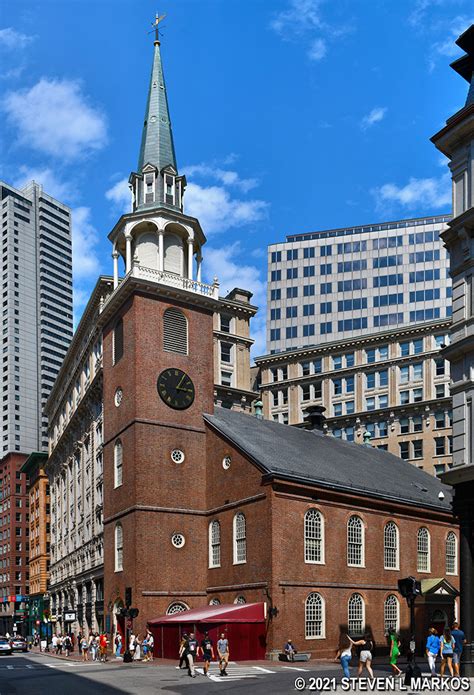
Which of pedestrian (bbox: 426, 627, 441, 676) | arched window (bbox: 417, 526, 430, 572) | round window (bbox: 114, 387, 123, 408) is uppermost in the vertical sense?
round window (bbox: 114, 387, 123, 408)

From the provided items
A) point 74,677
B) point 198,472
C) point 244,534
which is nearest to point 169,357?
point 198,472

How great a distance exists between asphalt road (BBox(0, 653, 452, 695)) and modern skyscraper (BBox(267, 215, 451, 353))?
271ft

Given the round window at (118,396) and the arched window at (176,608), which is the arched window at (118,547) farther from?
the round window at (118,396)

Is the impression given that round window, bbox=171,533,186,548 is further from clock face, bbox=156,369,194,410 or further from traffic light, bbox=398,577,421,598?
traffic light, bbox=398,577,421,598

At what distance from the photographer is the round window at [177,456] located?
5691 centimetres

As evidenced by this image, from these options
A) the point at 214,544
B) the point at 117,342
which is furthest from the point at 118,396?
the point at 214,544

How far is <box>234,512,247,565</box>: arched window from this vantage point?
52.7m

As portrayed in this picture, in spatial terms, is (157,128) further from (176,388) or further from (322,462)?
(322,462)

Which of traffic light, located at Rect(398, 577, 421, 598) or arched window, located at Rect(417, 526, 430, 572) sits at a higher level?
traffic light, located at Rect(398, 577, 421, 598)

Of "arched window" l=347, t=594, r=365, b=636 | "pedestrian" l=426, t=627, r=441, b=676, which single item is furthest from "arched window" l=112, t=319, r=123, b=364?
"pedestrian" l=426, t=627, r=441, b=676

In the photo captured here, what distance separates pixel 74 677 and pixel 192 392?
79.1ft

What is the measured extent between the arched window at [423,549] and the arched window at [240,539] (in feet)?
46.3

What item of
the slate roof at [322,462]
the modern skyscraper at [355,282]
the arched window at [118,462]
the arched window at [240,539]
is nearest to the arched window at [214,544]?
the arched window at [240,539]

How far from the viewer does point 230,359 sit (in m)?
94.6
